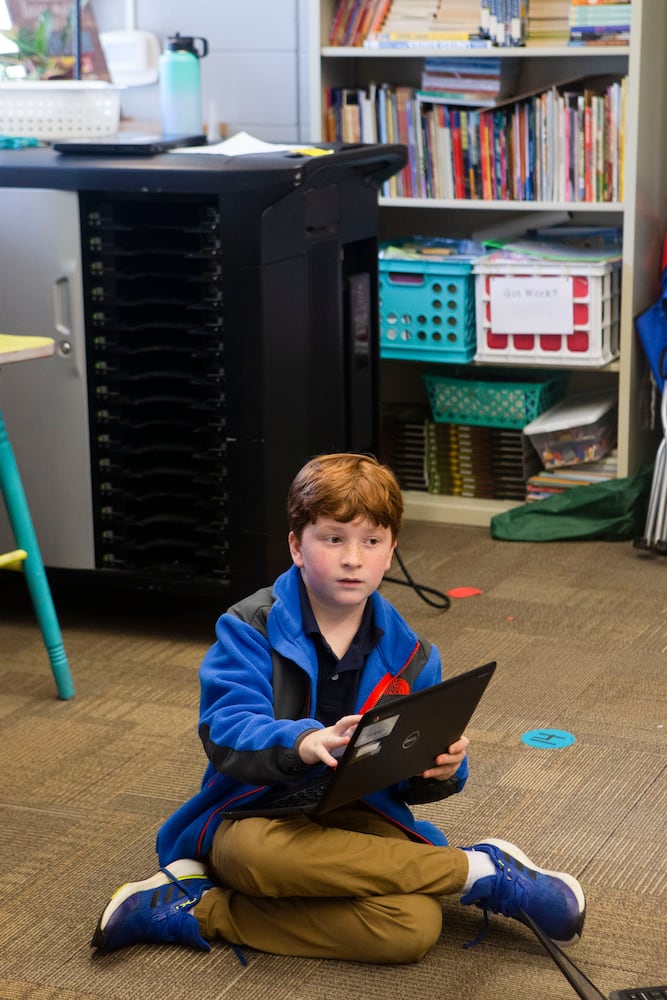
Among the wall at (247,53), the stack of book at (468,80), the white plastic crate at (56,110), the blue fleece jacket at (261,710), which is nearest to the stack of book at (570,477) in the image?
the stack of book at (468,80)

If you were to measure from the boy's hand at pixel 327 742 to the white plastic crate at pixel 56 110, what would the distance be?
77.3 inches

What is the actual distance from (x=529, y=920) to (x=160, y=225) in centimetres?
158

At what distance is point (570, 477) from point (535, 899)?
1.98m

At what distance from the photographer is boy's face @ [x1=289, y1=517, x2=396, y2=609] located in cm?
167

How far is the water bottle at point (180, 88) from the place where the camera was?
3332 mm

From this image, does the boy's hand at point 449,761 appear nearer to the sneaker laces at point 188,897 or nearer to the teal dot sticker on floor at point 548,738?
the sneaker laces at point 188,897

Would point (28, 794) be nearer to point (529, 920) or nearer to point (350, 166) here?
point (529, 920)

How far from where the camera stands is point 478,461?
12.2 ft

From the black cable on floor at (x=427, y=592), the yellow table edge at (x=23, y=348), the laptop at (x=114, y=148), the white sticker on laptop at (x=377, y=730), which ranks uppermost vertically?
the laptop at (x=114, y=148)

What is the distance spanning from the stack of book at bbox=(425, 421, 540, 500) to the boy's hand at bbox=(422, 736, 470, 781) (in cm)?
198

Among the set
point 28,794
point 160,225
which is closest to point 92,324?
point 160,225

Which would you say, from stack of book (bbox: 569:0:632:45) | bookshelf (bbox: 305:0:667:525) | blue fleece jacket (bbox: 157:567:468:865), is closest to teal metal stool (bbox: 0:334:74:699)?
blue fleece jacket (bbox: 157:567:468:865)

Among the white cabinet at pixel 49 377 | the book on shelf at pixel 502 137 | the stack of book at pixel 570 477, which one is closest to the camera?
the white cabinet at pixel 49 377

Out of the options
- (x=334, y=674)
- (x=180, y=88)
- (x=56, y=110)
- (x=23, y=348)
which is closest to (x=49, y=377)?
(x=23, y=348)
